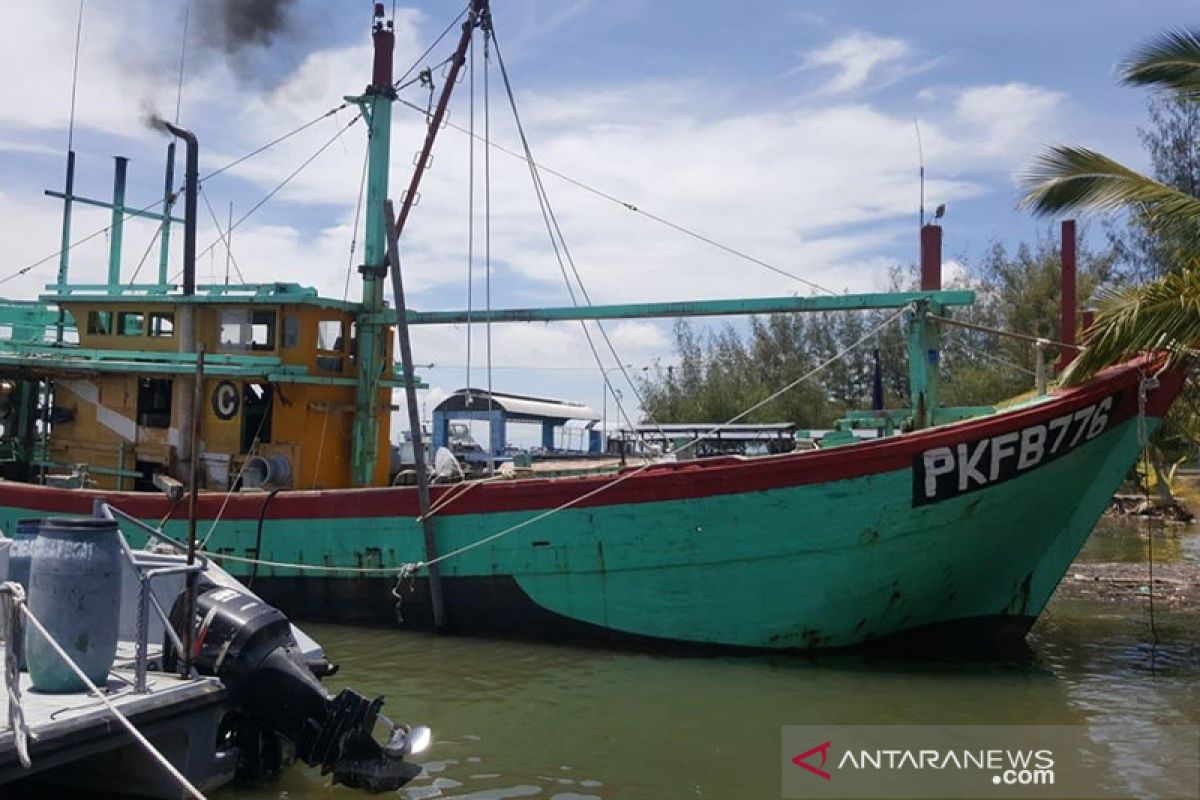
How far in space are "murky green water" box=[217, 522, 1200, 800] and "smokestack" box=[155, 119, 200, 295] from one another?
564 cm

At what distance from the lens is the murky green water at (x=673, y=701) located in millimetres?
6590

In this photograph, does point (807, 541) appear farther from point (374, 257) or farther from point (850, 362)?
point (850, 362)

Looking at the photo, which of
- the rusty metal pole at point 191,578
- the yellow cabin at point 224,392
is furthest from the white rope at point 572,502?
the rusty metal pole at point 191,578

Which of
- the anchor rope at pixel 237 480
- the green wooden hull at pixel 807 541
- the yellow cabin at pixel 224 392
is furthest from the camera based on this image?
the yellow cabin at pixel 224 392

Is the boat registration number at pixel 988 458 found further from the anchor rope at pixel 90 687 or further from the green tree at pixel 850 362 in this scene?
the green tree at pixel 850 362

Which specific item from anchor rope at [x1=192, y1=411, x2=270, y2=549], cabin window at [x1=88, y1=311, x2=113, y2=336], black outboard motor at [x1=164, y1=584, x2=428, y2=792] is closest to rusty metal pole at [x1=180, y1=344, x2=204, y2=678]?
black outboard motor at [x1=164, y1=584, x2=428, y2=792]

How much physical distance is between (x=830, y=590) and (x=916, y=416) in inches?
75.1

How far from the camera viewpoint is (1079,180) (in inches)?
479

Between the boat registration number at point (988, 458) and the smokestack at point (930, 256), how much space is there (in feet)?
6.22

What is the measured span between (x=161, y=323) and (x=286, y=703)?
28.4 feet

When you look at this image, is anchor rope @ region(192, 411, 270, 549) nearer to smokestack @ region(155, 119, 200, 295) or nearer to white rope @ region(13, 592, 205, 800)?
smokestack @ region(155, 119, 200, 295)

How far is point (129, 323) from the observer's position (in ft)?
46.0

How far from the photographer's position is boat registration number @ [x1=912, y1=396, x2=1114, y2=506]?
8914mm

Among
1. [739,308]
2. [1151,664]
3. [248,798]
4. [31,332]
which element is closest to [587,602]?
[739,308]
